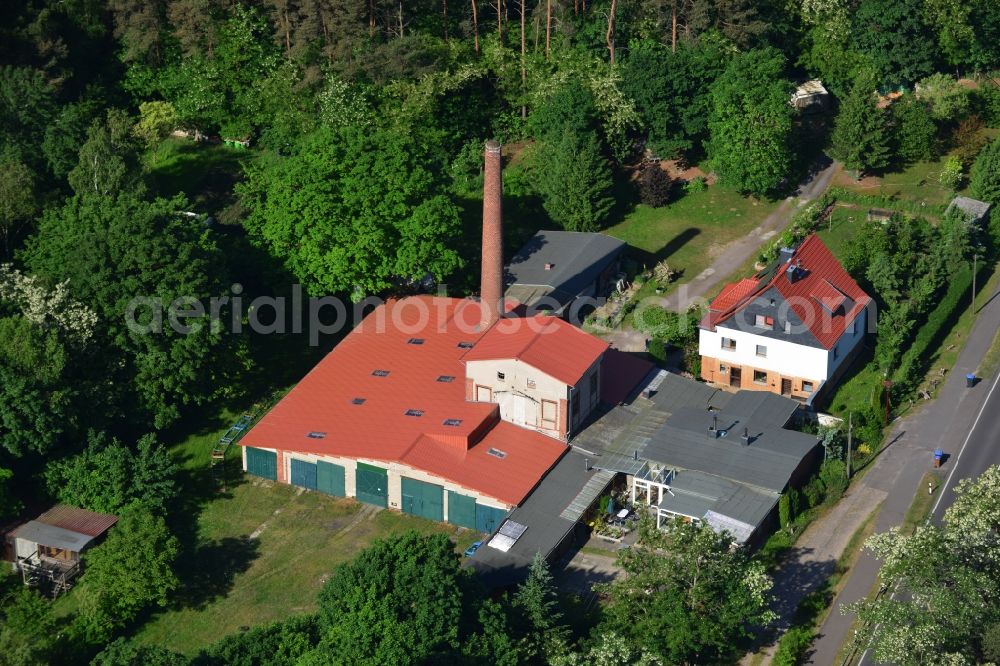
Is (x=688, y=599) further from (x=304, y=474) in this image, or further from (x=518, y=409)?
(x=304, y=474)

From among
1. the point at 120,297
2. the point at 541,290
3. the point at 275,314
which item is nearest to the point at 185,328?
the point at 120,297

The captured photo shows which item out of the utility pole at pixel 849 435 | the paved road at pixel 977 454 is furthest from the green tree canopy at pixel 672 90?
the utility pole at pixel 849 435

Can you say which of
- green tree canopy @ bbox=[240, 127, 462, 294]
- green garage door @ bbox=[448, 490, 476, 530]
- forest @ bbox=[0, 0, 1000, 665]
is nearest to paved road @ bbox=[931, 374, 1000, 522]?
forest @ bbox=[0, 0, 1000, 665]

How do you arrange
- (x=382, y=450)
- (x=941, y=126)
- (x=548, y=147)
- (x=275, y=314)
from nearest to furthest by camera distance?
(x=382, y=450)
(x=275, y=314)
(x=548, y=147)
(x=941, y=126)

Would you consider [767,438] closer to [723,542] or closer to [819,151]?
[723,542]

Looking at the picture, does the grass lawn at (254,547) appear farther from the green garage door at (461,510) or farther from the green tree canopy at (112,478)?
the green tree canopy at (112,478)

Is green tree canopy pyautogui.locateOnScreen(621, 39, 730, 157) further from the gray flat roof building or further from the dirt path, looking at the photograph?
the gray flat roof building
